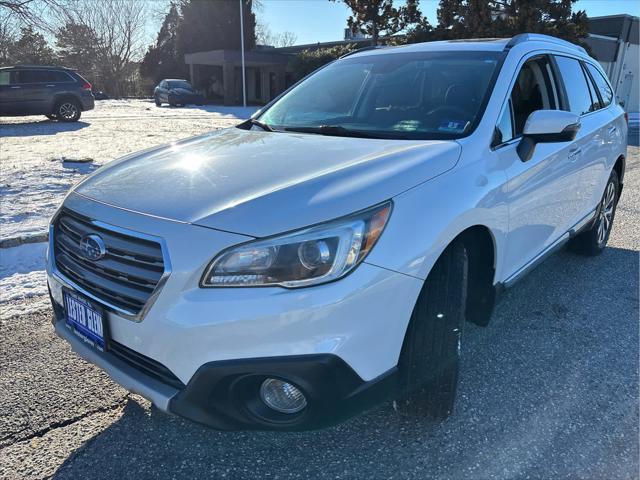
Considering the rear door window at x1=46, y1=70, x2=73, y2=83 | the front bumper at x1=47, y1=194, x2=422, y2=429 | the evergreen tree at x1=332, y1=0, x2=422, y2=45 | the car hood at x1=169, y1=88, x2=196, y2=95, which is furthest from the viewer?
the car hood at x1=169, y1=88, x2=196, y2=95

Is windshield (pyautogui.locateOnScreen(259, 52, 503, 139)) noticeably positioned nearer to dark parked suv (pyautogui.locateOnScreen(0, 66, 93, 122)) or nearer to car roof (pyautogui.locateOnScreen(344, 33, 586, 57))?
car roof (pyautogui.locateOnScreen(344, 33, 586, 57))

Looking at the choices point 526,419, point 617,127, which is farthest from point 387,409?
point 617,127

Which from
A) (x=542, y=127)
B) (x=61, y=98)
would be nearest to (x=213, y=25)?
(x=61, y=98)

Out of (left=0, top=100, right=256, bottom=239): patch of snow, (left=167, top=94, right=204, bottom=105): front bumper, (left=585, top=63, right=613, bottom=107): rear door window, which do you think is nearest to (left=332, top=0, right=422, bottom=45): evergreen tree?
(left=0, top=100, right=256, bottom=239): patch of snow

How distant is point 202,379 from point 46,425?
1152 millimetres

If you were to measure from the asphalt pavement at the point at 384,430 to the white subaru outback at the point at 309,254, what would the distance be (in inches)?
9.6

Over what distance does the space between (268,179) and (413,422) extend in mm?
1319

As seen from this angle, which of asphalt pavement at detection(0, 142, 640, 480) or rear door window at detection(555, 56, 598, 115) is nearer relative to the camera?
asphalt pavement at detection(0, 142, 640, 480)

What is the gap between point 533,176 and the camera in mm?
2811

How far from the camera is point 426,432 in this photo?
92.5 inches

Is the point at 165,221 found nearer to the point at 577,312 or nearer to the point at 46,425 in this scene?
the point at 46,425

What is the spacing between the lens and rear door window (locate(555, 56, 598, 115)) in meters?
3.63

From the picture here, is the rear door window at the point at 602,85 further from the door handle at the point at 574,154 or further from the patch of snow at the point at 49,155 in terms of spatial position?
the patch of snow at the point at 49,155

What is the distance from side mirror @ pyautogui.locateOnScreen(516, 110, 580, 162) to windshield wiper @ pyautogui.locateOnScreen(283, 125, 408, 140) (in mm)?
646
